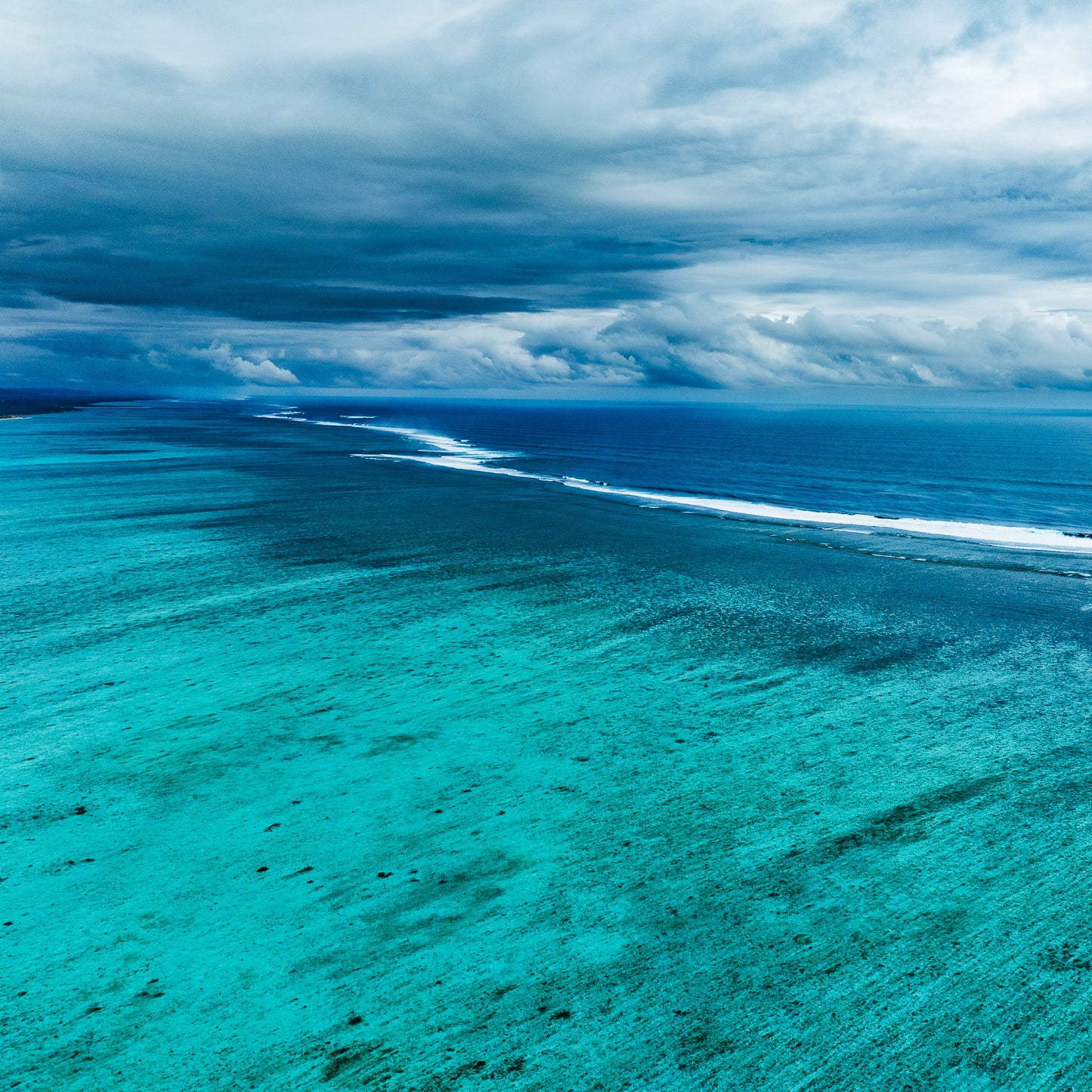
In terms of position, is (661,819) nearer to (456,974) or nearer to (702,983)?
(702,983)

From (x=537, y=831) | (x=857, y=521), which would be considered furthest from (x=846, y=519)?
(x=537, y=831)

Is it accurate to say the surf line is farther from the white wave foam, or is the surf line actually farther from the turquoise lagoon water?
the turquoise lagoon water

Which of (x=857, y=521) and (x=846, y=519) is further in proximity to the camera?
(x=846, y=519)

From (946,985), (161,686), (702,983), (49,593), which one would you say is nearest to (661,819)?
(702,983)

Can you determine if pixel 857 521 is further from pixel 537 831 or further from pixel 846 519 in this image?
pixel 537 831

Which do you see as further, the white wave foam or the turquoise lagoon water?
the white wave foam

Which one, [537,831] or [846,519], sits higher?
[846,519]

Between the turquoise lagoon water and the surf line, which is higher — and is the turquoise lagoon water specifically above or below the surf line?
below

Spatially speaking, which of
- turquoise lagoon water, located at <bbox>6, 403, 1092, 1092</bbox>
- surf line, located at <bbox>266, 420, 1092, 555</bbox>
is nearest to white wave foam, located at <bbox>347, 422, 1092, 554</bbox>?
surf line, located at <bbox>266, 420, 1092, 555</bbox>

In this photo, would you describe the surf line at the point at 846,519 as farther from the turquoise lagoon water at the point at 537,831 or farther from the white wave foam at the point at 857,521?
the turquoise lagoon water at the point at 537,831

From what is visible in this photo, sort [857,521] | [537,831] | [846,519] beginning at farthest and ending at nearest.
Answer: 1. [846,519]
2. [857,521]
3. [537,831]

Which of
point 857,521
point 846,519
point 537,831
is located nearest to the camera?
point 537,831
